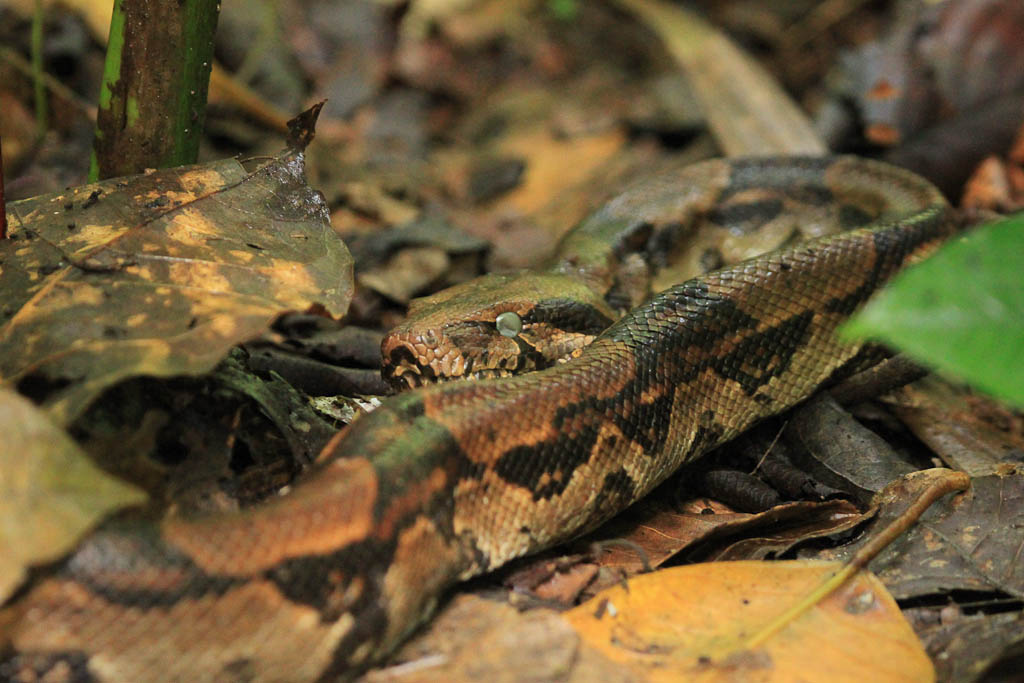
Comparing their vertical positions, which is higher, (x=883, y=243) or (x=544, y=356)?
(x=883, y=243)

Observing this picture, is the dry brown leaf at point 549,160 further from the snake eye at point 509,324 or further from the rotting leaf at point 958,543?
the rotting leaf at point 958,543

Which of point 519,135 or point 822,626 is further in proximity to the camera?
point 519,135

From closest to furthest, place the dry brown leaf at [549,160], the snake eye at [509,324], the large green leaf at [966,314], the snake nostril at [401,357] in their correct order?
the large green leaf at [966,314] → the snake nostril at [401,357] → the snake eye at [509,324] → the dry brown leaf at [549,160]

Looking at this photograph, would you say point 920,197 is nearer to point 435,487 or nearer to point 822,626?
point 822,626

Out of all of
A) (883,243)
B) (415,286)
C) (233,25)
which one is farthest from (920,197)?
(233,25)

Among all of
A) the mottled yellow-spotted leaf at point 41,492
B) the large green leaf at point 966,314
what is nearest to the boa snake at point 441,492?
the mottled yellow-spotted leaf at point 41,492

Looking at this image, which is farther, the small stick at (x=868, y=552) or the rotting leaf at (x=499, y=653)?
the small stick at (x=868, y=552)

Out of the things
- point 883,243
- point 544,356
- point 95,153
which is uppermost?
point 95,153
